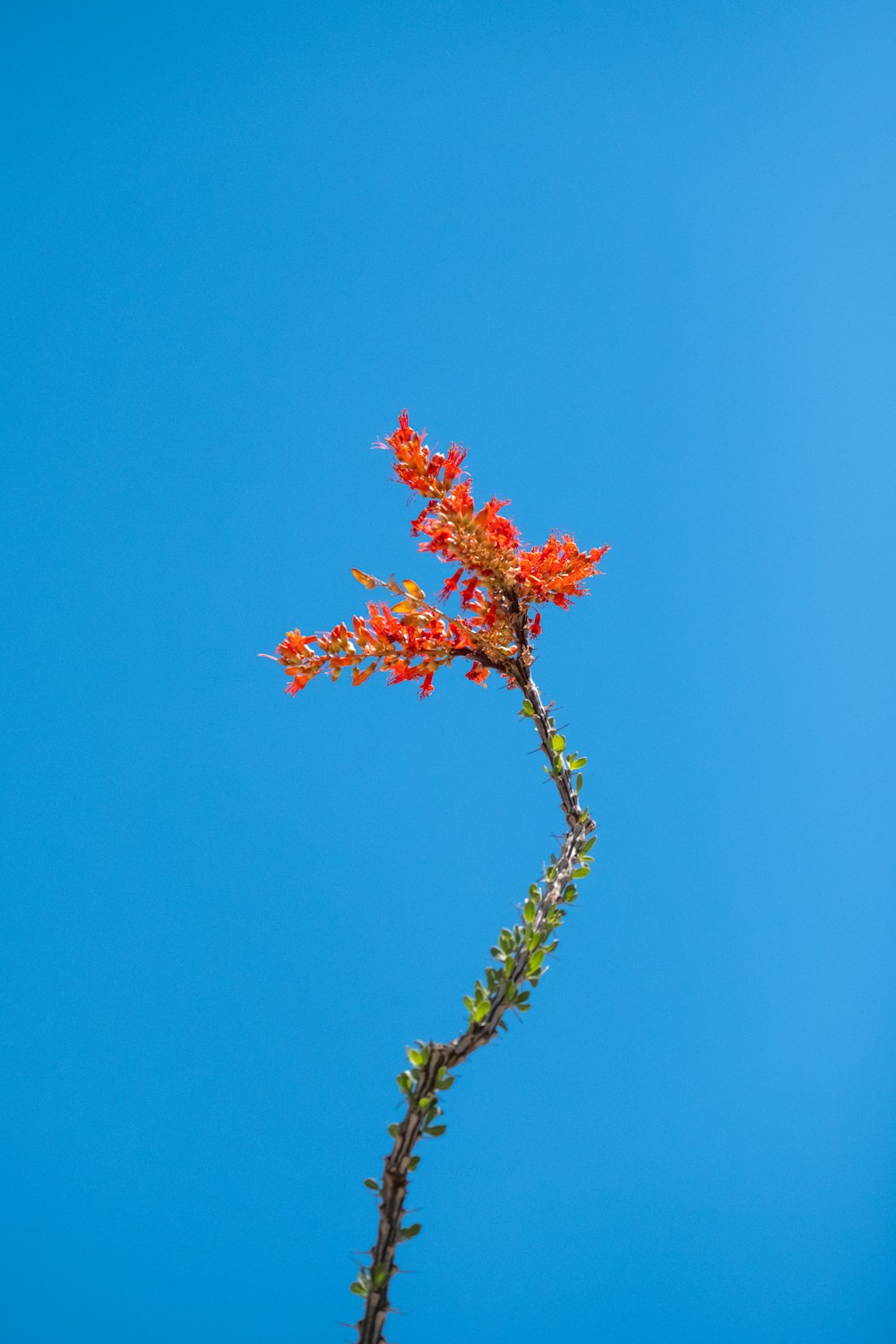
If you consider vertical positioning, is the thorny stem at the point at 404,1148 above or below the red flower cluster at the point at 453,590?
below

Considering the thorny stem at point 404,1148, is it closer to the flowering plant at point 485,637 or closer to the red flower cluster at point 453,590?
the flowering plant at point 485,637

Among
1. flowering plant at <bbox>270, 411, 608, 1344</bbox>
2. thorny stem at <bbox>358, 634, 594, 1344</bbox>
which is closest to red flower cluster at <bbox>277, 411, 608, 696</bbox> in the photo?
flowering plant at <bbox>270, 411, 608, 1344</bbox>

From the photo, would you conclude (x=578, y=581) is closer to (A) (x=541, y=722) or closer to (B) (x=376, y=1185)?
(A) (x=541, y=722)

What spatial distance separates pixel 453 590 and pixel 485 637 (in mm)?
63

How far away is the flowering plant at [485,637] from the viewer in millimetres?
933

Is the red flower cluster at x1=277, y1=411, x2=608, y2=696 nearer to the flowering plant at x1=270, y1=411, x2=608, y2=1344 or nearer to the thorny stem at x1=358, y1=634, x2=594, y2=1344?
the flowering plant at x1=270, y1=411, x2=608, y2=1344

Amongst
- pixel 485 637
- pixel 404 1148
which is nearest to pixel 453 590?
pixel 485 637

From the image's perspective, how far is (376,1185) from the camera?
2.89 feet

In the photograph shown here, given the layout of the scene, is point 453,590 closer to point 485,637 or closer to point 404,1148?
point 485,637

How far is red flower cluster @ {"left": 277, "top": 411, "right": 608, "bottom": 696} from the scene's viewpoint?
104 cm

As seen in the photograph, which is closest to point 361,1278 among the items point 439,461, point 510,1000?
point 510,1000

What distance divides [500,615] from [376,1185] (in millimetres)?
573

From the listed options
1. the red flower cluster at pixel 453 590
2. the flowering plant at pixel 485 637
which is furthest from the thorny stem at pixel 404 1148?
the red flower cluster at pixel 453 590

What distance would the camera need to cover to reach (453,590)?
1.12m
